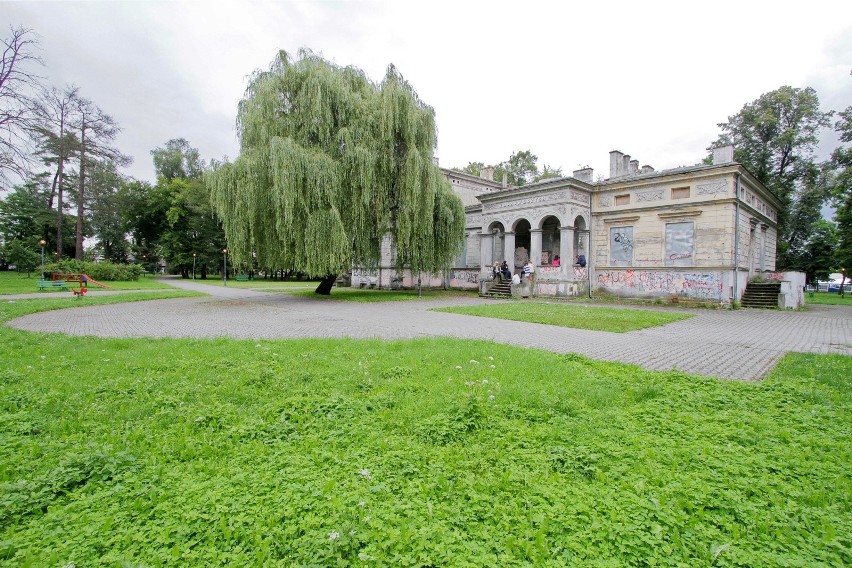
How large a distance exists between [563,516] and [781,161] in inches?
1571

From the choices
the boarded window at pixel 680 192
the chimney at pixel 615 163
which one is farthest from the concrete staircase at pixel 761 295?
the chimney at pixel 615 163

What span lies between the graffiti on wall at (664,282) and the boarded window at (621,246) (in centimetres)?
57

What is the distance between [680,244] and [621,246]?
291cm

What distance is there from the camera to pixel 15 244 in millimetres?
37781

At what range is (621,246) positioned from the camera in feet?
74.2

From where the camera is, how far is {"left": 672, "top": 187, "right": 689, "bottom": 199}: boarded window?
20.4 metres

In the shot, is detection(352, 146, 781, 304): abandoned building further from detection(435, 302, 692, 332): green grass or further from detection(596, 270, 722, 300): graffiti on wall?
detection(435, 302, 692, 332): green grass

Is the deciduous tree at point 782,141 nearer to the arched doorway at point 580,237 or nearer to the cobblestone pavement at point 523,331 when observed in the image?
the arched doorway at point 580,237

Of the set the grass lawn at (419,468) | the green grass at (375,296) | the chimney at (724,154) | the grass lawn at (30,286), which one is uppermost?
the chimney at (724,154)

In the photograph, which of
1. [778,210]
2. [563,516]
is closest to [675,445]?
[563,516]

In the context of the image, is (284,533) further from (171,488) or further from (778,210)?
(778,210)

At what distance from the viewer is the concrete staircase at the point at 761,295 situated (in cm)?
1947

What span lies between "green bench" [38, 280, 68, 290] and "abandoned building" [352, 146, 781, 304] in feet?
67.6

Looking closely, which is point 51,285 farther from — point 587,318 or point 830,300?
point 830,300
